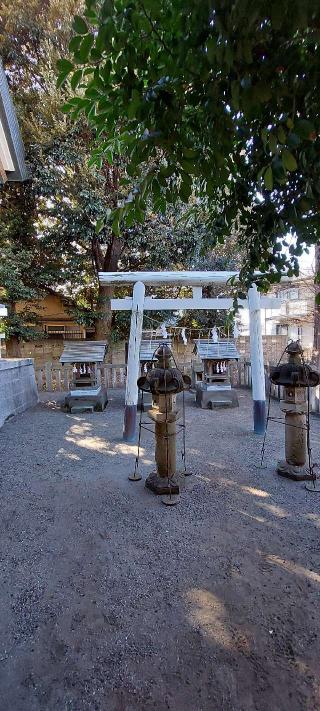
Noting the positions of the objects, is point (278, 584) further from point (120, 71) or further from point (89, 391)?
point (89, 391)

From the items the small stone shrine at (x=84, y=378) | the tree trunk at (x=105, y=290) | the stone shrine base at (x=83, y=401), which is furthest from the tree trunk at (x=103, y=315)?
the stone shrine base at (x=83, y=401)

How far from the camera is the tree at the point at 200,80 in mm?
1000

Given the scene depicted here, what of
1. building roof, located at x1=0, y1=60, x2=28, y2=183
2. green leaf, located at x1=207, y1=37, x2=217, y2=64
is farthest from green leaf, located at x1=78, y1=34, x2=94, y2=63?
building roof, located at x1=0, y1=60, x2=28, y2=183

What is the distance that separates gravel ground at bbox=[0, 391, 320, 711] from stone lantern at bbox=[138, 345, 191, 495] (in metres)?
0.21

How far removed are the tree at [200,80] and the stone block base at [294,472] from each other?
2.94 meters

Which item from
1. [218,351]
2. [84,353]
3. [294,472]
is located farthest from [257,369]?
[84,353]

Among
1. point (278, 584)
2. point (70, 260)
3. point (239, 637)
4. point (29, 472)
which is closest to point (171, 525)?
point (278, 584)

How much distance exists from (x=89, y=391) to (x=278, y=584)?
6246 millimetres

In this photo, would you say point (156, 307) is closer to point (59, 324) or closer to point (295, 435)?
point (295, 435)

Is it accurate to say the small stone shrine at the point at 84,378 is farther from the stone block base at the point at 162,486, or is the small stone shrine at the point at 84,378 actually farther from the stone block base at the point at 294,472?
the stone block base at the point at 294,472

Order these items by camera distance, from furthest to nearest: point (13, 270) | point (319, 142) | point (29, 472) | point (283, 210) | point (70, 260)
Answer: point (70, 260) → point (13, 270) → point (29, 472) → point (283, 210) → point (319, 142)

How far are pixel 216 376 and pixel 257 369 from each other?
2.53 metres

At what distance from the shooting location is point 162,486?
3.45 meters

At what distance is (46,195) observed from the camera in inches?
400
